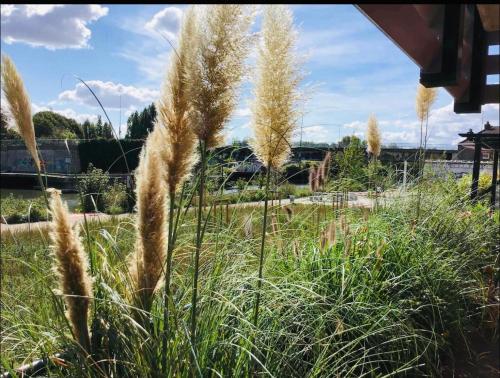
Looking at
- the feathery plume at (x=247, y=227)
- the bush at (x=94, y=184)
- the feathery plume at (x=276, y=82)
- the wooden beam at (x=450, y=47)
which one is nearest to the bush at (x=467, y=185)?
the wooden beam at (x=450, y=47)

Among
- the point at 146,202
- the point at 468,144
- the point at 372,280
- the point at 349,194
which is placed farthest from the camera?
the point at 468,144

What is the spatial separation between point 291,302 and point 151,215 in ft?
2.85

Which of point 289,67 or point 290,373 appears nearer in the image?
point 290,373

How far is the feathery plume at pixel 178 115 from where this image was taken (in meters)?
1.56

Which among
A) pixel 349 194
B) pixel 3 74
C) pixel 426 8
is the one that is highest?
pixel 426 8

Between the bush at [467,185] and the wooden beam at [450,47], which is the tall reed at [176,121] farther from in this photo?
the bush at [467,185]

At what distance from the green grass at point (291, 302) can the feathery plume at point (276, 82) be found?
628mm

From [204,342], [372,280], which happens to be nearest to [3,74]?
[204,342]

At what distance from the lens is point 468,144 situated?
8.54 meters

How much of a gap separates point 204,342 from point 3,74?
46.4 inches

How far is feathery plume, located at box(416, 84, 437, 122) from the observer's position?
16.7ft

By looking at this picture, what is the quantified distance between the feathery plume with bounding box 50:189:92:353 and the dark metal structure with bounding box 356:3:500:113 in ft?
6.32

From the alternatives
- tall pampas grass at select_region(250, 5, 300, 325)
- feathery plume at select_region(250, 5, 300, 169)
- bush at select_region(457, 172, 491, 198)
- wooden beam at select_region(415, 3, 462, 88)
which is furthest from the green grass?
wooden beam at select_region(415, 3, 462, 88)

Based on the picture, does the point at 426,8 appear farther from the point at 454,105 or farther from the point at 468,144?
the point at 468,144
